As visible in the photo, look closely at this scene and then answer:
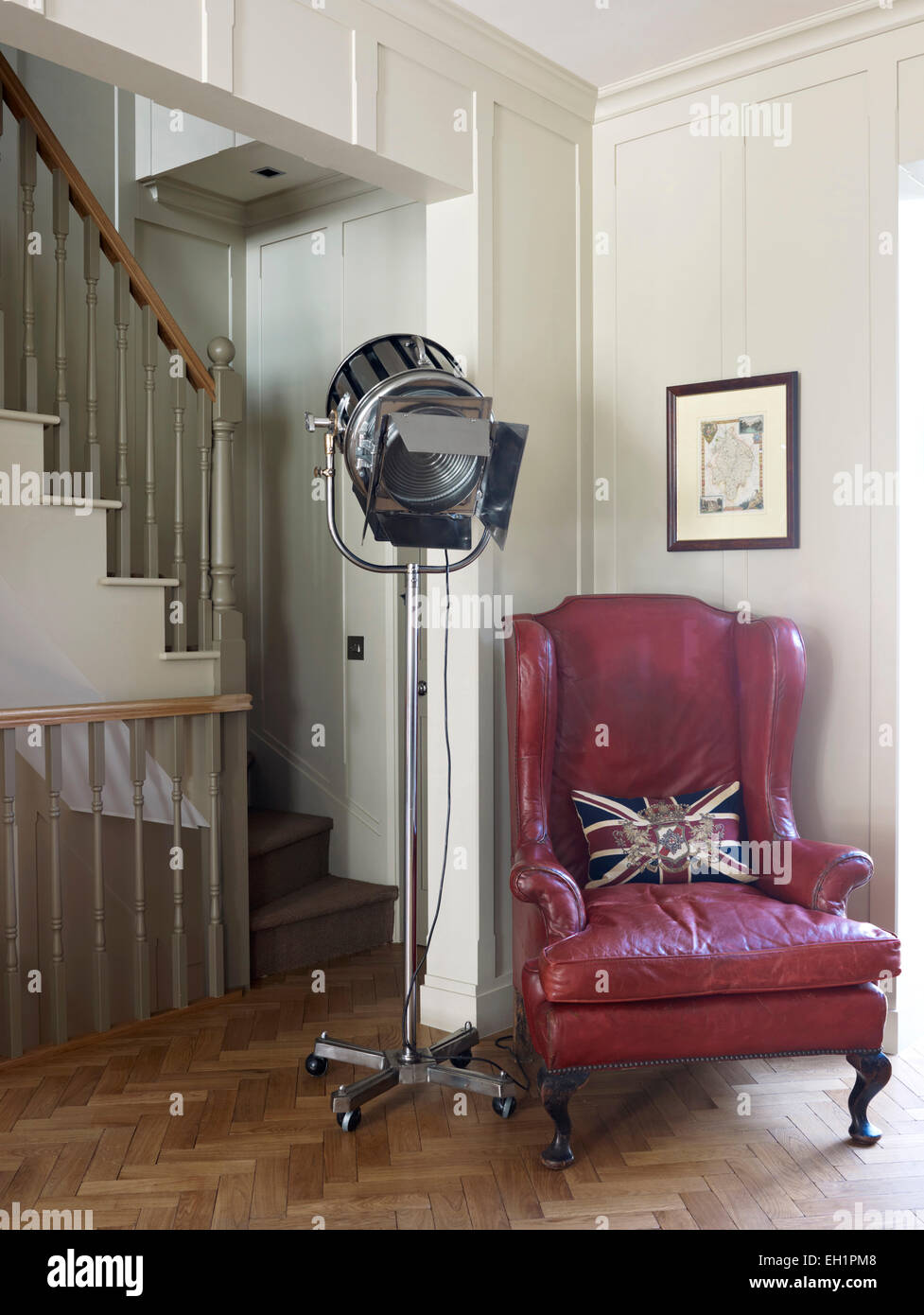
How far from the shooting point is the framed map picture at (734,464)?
10.6 ft

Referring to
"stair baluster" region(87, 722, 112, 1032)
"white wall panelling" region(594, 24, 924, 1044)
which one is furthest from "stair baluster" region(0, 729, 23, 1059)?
"white wall panelling" region(594, 24, 924, 1044)

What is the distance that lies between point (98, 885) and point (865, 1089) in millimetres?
2149

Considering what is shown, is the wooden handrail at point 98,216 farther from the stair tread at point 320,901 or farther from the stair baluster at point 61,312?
the stair tread at point 320,901

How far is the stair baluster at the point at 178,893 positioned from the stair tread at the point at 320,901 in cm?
39

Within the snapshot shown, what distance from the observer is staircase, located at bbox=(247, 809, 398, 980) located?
12.4 ft

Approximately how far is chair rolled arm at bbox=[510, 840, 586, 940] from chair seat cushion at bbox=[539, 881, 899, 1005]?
0.04m

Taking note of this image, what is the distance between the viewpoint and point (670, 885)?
2855 mm

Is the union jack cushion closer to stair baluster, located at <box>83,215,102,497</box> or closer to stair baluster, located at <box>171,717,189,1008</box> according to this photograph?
stair baluster, located at <box>171,717,189,1008</box>

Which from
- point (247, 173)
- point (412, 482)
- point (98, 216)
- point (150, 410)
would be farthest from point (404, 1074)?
point (247, 173)

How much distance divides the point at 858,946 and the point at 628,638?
3.53 ft

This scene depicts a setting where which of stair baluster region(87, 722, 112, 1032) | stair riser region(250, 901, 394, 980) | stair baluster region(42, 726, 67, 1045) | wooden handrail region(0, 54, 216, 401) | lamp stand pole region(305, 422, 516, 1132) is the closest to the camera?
lamp stand pole region(305, 422, 516, 1132)
